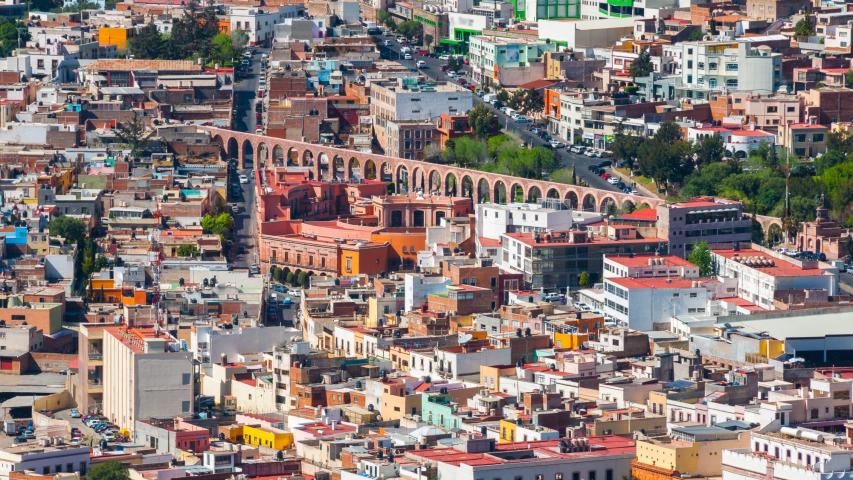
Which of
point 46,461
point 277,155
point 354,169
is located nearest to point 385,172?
point 354,169

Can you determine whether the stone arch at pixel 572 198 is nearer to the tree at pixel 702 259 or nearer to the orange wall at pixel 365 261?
the orange wall at pixel 365 261

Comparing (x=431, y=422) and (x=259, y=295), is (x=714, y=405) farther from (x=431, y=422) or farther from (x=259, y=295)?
(x=259, y=295)

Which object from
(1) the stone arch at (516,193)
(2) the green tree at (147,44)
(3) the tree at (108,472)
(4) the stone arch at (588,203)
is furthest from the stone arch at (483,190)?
(3) the tree at (108,472)

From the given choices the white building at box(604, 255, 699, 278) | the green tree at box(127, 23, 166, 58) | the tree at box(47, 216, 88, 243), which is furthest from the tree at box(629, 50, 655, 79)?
the white building at box(604, 255, 699, 278)

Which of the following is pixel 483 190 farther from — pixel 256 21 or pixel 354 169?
pixel 256 21

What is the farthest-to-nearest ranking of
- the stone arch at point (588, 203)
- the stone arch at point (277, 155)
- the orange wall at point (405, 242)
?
the stone arch at point (277, 155)
the stone arch at point (588, 203)
the orange wall at point (405, 242)

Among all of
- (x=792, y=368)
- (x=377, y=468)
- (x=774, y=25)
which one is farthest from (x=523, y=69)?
(x=377, y=468)

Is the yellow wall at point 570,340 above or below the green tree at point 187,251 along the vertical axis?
above
